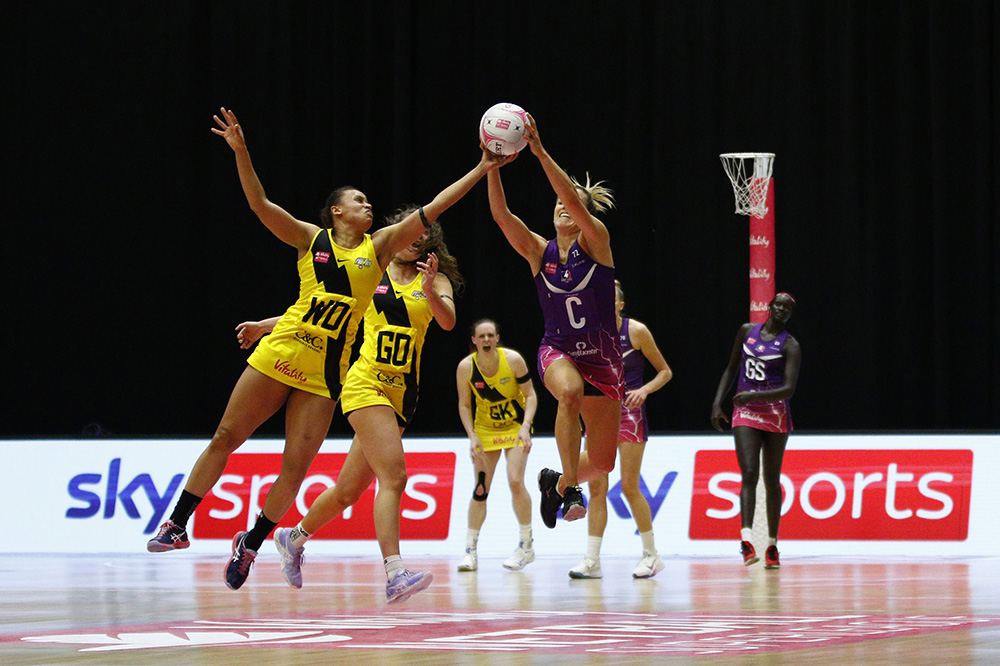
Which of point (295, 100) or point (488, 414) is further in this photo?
point (295, 100)

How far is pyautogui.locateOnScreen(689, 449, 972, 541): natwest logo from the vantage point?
10.7m

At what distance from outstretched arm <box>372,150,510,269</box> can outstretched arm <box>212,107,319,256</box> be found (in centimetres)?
33

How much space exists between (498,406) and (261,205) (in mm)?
4299

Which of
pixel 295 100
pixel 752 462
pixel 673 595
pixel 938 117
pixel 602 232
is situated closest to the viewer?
pixel 602 232

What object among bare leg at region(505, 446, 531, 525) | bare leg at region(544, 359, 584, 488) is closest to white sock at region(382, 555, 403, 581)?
bare leg at region(544, 359, 584, 488)

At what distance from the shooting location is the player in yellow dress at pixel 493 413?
32.5 ft

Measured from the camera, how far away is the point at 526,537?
9.73m

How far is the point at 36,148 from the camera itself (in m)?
16.1

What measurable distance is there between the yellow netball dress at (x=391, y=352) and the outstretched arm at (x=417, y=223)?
54 cm

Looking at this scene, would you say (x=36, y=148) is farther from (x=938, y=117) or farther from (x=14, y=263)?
(x=938, y=117)

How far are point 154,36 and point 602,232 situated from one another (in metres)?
10.7

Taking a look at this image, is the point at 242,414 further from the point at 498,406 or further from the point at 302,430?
the point at 498,406

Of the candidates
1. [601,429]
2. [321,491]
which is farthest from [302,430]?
[321,491]

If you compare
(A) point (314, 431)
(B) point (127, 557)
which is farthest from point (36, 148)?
(A) point (314, 431)
